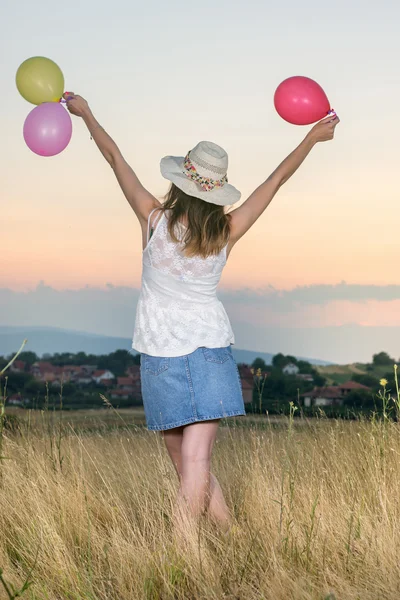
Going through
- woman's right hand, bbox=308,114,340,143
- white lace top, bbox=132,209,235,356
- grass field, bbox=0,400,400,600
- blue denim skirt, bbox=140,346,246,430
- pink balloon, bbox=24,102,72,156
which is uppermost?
pink balloon, bbox=24,102,72,156

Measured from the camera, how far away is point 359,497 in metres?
4.39

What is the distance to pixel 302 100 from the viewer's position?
453 cm

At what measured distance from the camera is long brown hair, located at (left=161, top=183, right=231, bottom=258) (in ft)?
12.1

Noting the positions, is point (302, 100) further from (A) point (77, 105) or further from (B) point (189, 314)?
(B) point (189, 314)

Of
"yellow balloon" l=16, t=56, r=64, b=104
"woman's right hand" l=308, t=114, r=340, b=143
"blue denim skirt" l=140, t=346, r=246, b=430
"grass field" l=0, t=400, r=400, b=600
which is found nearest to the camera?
"grass field" l=0, t=400, r=400, b=600

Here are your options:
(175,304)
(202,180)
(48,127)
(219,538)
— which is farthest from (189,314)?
(48,127)

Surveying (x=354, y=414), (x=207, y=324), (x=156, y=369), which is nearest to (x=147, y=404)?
(x=156, y=369)

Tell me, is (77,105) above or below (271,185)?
above

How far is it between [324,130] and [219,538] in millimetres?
2275

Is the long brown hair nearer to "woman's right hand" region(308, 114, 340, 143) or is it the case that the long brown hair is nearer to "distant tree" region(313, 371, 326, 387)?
"woman's right hand" region(308, 114, 340, 143)

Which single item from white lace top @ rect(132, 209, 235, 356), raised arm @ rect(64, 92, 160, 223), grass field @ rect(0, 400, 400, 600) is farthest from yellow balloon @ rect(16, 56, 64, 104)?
grass field @ rect(0, 400, 400, 600)

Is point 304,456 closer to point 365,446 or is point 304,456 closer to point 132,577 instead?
point 365,446

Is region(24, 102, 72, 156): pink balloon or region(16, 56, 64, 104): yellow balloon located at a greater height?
region(16, 56, 64, 104): yellow balloon

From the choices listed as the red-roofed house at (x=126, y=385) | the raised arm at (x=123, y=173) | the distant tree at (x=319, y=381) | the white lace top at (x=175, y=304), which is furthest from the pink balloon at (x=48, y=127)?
the red-roofed house at (x=126, y=385)
